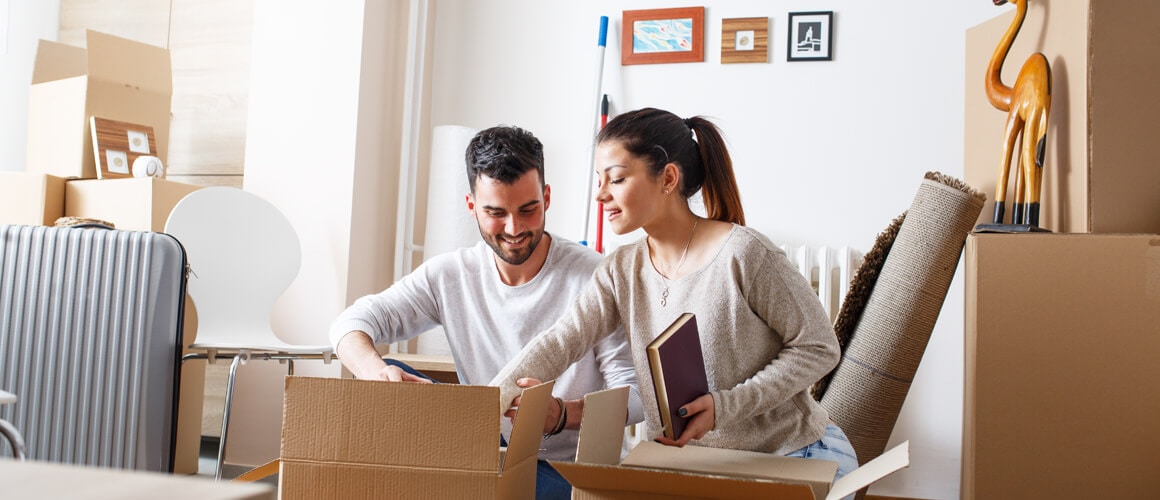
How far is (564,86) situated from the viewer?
2.93 metres

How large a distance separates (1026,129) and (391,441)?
1.19m

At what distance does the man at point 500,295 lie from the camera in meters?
1.59

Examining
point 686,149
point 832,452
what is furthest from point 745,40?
point 832,452

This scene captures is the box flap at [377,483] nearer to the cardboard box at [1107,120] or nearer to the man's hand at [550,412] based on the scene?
the man's hand at [550,412]

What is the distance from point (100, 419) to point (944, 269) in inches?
65.2

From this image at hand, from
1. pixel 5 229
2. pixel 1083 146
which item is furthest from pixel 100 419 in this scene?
pixel 1083 146

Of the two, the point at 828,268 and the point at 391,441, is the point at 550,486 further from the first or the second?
the point at 828,268

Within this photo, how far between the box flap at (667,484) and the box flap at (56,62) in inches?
100

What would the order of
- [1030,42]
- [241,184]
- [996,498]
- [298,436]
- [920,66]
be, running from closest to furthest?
[298,436], [996,498], [1030,42], [920,66], [241,184]

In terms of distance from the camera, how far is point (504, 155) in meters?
1.60

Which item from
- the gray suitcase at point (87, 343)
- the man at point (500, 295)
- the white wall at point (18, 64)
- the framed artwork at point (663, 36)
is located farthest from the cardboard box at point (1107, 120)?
the white wall at point (18, 64)

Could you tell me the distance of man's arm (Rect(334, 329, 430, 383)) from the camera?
1.48 m

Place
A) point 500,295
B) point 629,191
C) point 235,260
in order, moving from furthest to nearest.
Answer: point 235,260
point 500,295
point 629,191

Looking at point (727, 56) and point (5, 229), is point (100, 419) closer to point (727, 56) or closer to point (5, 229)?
point (5, 229)
